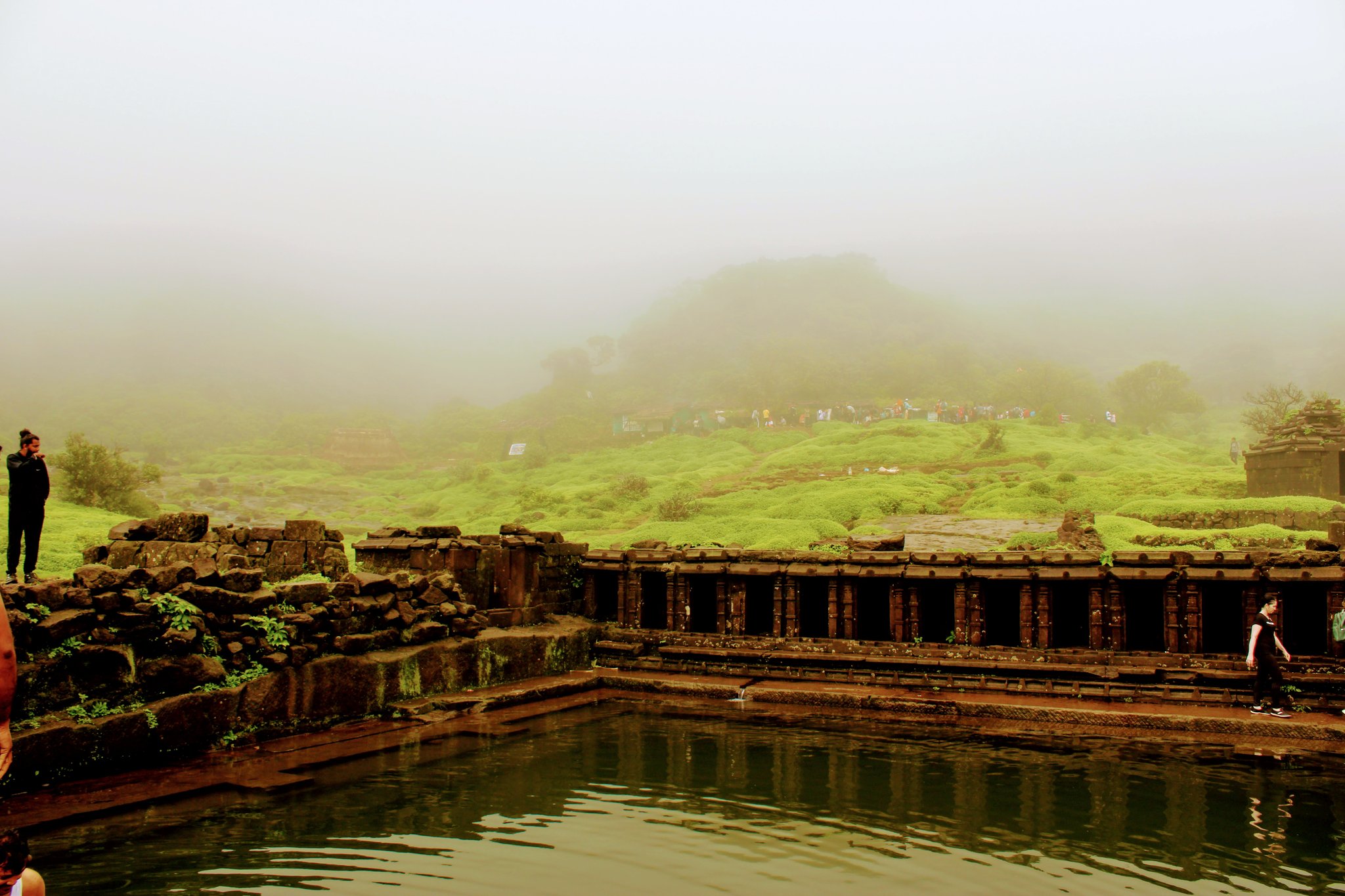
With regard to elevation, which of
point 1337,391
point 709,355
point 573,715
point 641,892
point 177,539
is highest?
point 709,355

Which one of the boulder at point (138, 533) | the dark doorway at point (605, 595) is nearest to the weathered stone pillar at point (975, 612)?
the dark doorway at point (605, 595)

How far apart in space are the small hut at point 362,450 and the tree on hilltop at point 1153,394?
226 feet

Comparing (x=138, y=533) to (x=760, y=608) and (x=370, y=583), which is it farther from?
(x=760, y=608)

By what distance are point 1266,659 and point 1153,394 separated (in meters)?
73.1

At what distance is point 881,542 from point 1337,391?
320ft

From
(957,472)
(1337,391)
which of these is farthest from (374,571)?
(1337,391)

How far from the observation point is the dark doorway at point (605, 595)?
704 inches

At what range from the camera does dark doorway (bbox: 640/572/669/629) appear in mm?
18062

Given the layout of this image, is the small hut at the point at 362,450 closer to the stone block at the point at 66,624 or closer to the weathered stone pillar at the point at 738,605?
the weathered stone pillar at the point at 738,605

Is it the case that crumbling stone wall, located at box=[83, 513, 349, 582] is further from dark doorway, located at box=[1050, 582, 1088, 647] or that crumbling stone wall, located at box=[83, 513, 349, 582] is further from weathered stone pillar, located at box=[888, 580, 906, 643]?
dark doorway, located at box=[1050, 582, 1088, 647]

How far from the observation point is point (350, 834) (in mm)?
7230

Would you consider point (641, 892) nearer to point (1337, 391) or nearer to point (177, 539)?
point (177, 539)

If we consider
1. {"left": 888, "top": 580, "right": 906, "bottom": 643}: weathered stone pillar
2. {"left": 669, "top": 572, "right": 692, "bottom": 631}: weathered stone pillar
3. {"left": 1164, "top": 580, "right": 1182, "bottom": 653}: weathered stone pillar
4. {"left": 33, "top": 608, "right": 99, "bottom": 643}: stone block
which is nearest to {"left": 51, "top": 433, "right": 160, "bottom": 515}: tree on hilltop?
{"left": 669, "top": 572, "right": 692, "bottom": 631}: weathered stone pillar

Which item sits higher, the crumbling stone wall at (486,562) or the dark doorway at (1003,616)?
the crumbling stone wall at (486,562)
